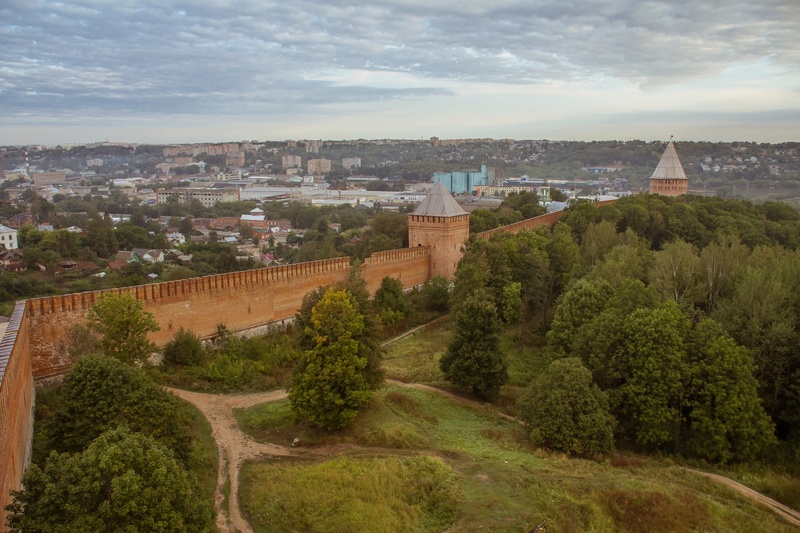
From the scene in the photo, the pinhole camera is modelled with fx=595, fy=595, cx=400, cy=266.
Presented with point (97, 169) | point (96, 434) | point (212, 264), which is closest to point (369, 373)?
point (96, 434)

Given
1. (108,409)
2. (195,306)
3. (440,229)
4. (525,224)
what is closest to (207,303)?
(195,306)

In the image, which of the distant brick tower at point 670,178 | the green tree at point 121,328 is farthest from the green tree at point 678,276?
the distant brick tower at point 670,178

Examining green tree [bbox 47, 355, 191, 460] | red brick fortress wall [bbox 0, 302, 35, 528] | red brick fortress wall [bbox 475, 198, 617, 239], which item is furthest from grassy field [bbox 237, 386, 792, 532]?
red brick fortress wall [bbox 475, 198, 617, 239]

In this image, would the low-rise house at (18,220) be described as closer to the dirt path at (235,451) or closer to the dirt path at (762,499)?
the dirt path at (235,451)

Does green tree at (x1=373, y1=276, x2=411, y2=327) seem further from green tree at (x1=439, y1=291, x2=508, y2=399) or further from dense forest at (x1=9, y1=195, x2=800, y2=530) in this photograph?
green tree at (x1=439, y1=291, x2=508, y2=399)

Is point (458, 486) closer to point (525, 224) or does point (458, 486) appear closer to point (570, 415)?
point (570, 415)

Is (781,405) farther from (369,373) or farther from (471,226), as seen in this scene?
(471,226)
